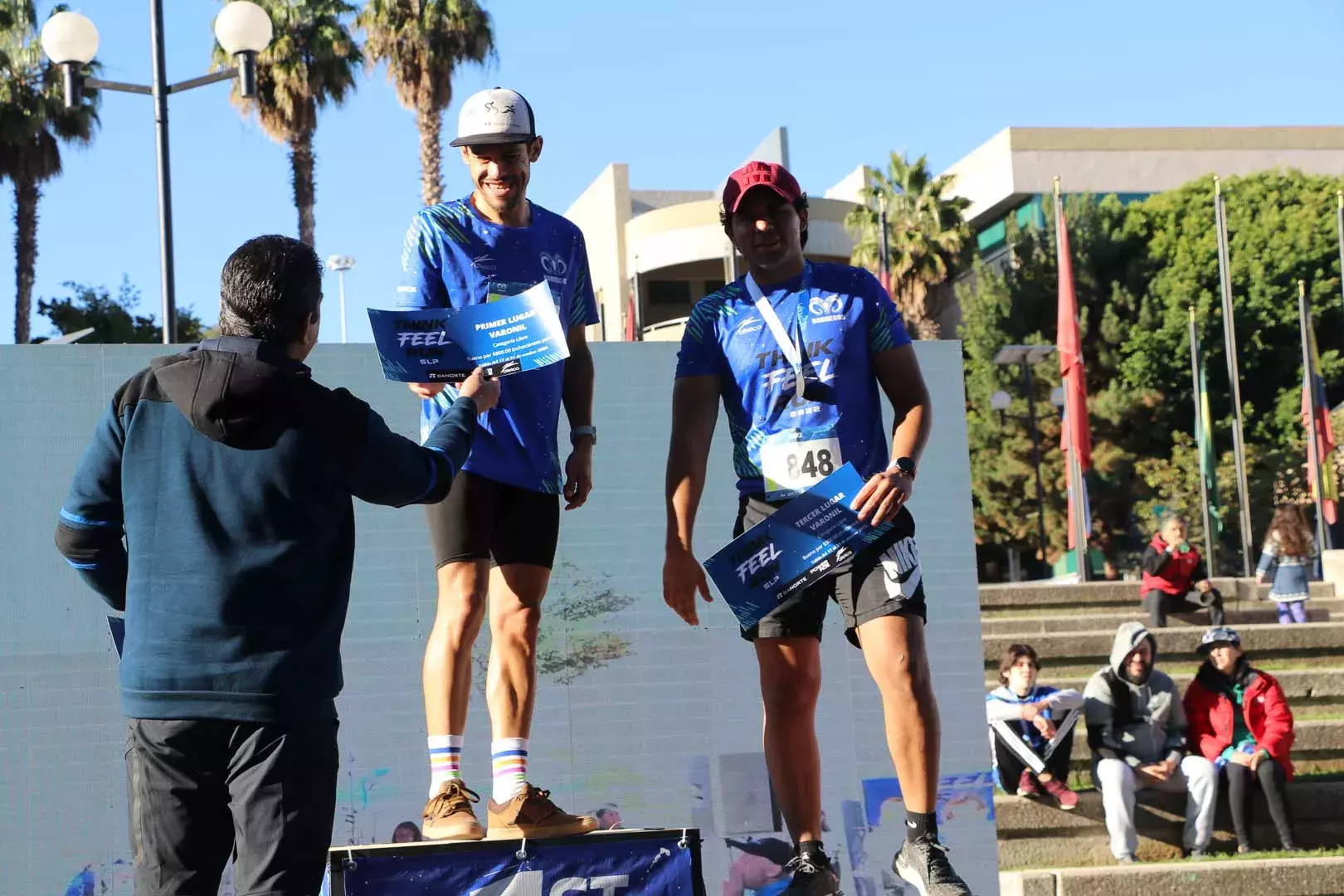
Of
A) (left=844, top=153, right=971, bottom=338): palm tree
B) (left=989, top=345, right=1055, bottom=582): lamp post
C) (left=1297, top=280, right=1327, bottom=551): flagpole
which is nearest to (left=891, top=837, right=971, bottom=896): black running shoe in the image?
(left=1297, top=280, right=1327, bottom=551): flagpole

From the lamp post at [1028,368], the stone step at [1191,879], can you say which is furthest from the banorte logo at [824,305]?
the lamp post at [1028,368]

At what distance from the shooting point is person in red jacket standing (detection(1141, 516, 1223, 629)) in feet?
43.2

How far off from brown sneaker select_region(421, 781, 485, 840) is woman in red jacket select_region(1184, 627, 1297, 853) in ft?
20.7

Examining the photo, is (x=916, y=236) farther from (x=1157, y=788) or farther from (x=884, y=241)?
(x=1157, y=788)

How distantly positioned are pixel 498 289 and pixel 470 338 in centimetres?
A: 32

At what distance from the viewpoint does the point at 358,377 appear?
6395 mm

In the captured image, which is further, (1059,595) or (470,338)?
(1059,595)

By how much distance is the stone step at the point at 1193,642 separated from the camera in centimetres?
1197

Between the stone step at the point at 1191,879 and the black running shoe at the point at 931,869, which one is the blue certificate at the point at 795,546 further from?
the stone step at the point at 1191,879

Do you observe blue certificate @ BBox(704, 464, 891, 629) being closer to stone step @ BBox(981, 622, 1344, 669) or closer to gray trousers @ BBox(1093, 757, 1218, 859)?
gray trousers @ BBox(1093, 757, 1218, 859)

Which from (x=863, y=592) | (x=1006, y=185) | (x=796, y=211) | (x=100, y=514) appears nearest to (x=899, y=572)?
(x=863, y=592)

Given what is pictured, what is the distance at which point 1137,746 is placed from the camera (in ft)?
29.6

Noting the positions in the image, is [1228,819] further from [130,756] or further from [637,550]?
[130,756]

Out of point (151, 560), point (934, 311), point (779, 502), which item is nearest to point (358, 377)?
point (779, 502)
